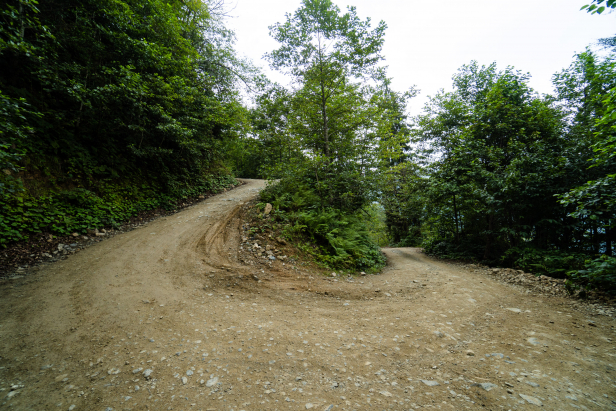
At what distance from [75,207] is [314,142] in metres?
8.88

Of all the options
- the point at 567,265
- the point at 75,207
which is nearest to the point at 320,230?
the point at 567,265

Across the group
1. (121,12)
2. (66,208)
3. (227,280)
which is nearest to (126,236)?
(66,208)

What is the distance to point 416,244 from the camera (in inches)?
671

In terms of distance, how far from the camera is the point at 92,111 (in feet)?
25.6

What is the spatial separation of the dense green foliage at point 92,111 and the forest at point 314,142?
5 centimetres

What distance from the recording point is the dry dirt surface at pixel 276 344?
6.95 feet

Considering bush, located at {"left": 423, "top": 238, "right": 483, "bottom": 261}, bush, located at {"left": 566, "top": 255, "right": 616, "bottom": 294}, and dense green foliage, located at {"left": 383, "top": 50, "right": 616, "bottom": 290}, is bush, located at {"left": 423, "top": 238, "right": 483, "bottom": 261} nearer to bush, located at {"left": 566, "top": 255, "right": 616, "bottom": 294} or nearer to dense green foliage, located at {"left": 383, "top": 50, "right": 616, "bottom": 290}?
dense green foliage, located at {"left": 383, "top": 50, "right": 616, "bottom": 290}

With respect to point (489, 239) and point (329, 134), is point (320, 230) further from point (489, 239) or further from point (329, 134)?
point (489, 239)

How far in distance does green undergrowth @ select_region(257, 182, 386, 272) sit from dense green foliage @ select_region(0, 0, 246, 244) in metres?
5.10

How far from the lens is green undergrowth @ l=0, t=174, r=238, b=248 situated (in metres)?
5.38

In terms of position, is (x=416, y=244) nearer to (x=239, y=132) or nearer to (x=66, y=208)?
(x=239, y=132)

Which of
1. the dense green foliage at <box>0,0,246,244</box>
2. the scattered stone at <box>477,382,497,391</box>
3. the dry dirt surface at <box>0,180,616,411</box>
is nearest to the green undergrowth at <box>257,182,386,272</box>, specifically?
the dry dirt surface at <box>0,180,616,411</box>

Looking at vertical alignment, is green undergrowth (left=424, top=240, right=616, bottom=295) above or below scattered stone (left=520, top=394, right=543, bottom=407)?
above

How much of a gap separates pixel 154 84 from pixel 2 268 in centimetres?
710
